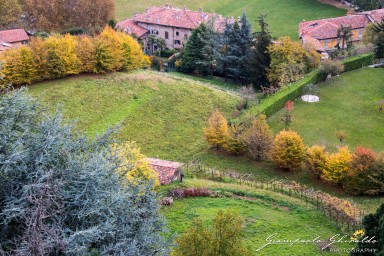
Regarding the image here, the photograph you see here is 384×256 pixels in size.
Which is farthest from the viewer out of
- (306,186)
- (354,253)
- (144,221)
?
(306,186)

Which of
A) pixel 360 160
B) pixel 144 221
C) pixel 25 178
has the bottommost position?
pixel 360 160

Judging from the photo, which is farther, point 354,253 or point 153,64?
point 153,64

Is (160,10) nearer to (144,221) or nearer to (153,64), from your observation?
(153,64)

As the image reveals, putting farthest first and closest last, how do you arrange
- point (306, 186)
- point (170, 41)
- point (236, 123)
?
point (170, 41) < point (236, 123) < point (306, 186)

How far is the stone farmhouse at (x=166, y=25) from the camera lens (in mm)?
62250

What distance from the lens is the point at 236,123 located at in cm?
3459

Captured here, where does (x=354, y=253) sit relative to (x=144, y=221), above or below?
below

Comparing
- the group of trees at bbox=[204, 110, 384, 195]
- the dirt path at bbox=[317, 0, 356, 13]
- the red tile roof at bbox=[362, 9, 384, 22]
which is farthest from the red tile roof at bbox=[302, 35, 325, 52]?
the group of trees at bbox=[204, 110, 384, 195]

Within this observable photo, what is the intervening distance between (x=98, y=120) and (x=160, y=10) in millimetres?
34907

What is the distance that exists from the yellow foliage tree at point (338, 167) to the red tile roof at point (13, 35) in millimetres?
39091

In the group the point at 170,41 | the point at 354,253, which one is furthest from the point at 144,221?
the point at 170,41

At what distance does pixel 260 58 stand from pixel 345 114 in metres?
9.86
